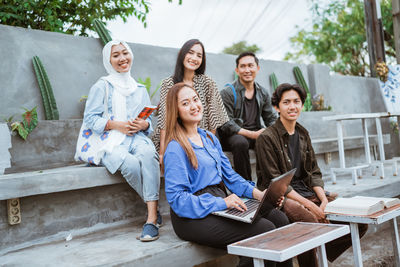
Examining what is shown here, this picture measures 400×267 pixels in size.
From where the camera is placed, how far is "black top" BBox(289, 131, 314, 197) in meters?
2.96

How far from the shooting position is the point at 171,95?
2418 mm

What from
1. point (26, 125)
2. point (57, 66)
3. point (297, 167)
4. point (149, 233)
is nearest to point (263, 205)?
point (149, 233)

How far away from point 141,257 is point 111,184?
0.99 meters

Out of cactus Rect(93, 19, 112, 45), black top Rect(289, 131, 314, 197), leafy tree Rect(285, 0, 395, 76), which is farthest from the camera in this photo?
leafy tree Rect(285, 0, 395, 76)

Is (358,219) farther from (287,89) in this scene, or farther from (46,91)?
(46,91)

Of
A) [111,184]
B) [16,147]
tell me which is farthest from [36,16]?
[111,184]

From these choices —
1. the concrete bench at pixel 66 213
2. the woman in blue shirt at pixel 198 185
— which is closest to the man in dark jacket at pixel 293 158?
the woman in blue shirt at pixel 198 185

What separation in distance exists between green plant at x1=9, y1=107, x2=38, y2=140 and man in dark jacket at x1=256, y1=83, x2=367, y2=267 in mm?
1982

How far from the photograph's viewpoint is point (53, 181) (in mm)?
2605

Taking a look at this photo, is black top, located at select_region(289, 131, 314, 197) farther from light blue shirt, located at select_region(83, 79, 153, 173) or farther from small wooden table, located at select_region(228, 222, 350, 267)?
light blue shirt, located at select_region(83, 79, 153, 173)

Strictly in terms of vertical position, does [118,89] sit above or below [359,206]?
above

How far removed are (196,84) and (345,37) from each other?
9562 mm

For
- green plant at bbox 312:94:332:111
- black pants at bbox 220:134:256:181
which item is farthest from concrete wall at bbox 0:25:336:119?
green plant at bbox 312:94:332:111

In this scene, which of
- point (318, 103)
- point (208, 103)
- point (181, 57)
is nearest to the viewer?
point (181, 57)
